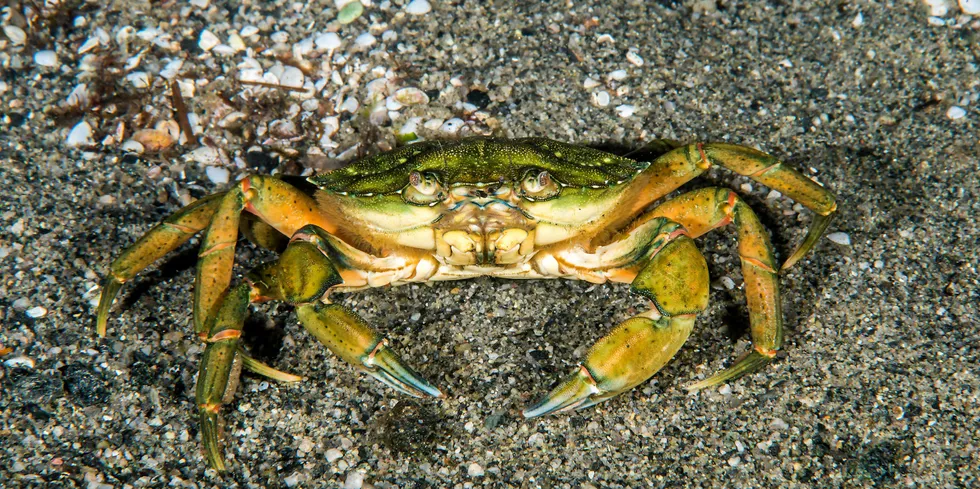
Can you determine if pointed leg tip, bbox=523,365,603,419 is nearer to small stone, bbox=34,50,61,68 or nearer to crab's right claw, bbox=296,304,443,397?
crab's right claw, bbox=296,304,443,397

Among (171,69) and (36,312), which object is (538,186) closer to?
(36,312)

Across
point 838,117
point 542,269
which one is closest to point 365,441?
point 542,269

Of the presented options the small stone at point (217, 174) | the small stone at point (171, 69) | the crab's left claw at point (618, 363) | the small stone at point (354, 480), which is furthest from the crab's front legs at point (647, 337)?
the small stone at point (171, 69)

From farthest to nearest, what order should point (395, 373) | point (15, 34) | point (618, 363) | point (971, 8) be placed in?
point (971, 8) < point (15, 34) < point (395, 373) < point (618, 363)

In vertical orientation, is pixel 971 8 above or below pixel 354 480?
above

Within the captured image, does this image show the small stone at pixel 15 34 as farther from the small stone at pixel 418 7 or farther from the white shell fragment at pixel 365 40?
the small stone at pixel 418 7

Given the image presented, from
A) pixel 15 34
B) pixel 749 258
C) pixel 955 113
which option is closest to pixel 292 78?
pixel 15 34

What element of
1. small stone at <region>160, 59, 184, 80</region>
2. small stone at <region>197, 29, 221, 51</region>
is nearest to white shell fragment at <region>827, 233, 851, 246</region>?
small stone at <region>197, 29, 221, 51</region>
